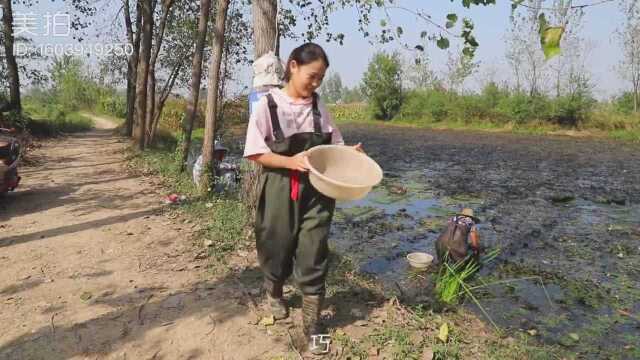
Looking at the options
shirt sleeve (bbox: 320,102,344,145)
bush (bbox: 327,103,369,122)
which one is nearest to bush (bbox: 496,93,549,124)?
bush (bbox: 327,103,369,122)

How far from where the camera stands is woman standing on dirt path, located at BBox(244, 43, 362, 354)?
9.21ft

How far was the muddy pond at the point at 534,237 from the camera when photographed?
4711mm

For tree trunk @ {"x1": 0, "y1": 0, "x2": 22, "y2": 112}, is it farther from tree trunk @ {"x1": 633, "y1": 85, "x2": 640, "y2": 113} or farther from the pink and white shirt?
tree trunk @ {"x1": 633, "y1": 85, "x2": 640, "y2": 113}

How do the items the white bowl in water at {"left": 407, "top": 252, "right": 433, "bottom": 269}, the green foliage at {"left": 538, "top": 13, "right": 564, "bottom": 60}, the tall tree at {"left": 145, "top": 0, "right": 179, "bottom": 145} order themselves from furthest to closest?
the tall tree at {"left": 145, "top": 0, "right": 179, "bottom": 145}
the white bowl in water at {"left": 407, "top": 252, "right": 433, "bottom": 269}
the green foliage at {"left": 538, "top": 13, "right": 564, "bottom": 60}

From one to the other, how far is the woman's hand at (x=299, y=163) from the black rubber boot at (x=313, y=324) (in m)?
0.93

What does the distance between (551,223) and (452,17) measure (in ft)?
22.6

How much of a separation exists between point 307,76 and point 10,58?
59.8 feet

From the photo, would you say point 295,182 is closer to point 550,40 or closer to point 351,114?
point 550,40

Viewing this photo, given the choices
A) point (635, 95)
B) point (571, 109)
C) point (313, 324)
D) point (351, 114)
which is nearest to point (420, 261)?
point (313, 324)

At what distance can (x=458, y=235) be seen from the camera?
18.0 ft

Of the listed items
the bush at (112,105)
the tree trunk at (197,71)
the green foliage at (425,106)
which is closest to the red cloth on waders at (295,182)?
the tree trunk at (197,71)

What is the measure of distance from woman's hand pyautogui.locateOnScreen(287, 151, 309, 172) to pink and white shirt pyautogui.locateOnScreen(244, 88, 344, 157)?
21 centimetres

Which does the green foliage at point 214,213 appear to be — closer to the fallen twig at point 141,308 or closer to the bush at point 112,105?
the fallen twig at point 141,308

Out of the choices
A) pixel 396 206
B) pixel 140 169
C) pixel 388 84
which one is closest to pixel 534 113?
pixel 388 84
